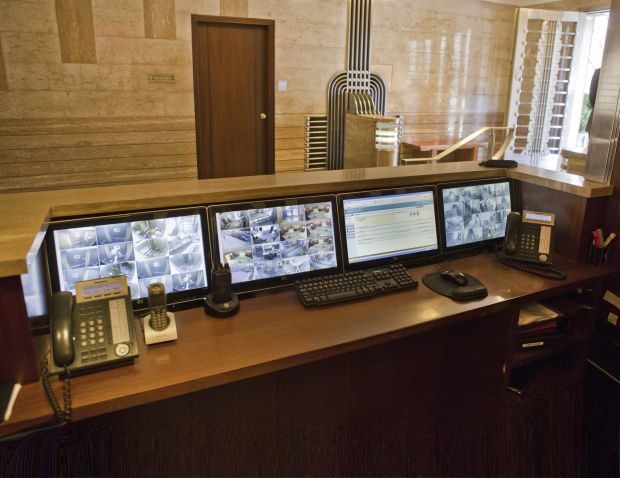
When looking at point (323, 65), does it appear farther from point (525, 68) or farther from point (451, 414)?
point (451, 414)

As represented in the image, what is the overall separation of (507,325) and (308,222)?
907 millimetres

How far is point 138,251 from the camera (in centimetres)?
161

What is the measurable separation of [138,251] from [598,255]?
195cm

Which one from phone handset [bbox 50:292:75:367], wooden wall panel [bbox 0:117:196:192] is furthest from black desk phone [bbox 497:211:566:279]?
wooden wall panel [bbox 0:117:196:192]

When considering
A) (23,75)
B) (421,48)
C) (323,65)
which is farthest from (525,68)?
(23,75)

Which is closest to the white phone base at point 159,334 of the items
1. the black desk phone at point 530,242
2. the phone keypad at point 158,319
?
the phone keypad at point 158,319

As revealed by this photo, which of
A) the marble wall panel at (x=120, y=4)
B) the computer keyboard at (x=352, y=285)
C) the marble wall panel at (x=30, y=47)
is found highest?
the marble wall panel at (x=120, y=4)

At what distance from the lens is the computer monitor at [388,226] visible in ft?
6.44

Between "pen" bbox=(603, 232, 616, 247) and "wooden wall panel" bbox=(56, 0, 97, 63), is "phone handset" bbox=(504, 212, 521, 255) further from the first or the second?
"wooden wall panel" bbox=(56, 0, 97, 63)

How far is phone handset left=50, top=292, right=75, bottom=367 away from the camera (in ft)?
4.14

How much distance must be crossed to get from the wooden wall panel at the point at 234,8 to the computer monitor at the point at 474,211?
400cm

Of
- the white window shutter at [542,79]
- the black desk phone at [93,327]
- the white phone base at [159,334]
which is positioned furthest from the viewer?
the white window shutter at [542,79]

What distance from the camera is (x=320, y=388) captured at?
1.91m

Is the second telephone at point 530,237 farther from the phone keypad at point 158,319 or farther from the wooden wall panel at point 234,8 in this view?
the wooden wall panel at point 234,8
